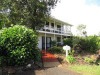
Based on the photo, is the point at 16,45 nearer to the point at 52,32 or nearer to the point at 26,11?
the point at 26,11

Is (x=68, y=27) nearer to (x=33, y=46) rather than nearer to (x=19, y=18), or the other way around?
(x=19, y=18)

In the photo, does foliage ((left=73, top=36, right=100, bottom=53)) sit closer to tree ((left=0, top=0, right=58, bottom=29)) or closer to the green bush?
tree ((left=0, top=0, right=58, bottom=29))

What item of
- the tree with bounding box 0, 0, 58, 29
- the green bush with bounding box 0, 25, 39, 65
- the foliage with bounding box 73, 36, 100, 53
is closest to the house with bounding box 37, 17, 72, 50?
the foliage with bounding box 73, 36, 100, 53

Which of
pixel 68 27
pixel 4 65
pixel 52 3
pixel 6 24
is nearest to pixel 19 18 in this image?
pixel 6 24

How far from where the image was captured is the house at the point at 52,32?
31.0 metres

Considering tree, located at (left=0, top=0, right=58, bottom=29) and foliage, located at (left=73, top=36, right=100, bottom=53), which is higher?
tree, located at (left=0, top=0, right=58, bottom=29)

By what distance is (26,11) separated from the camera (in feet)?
65.3

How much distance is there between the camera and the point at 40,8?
20219mm

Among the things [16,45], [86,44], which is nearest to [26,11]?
[16,45]

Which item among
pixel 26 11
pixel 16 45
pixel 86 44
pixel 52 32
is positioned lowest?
pixel 86 44

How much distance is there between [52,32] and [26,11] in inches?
536

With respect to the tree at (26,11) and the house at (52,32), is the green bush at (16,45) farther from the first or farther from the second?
the house at (52,32)

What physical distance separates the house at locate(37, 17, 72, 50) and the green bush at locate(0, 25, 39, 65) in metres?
12.5

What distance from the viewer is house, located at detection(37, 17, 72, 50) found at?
31.0 meters
